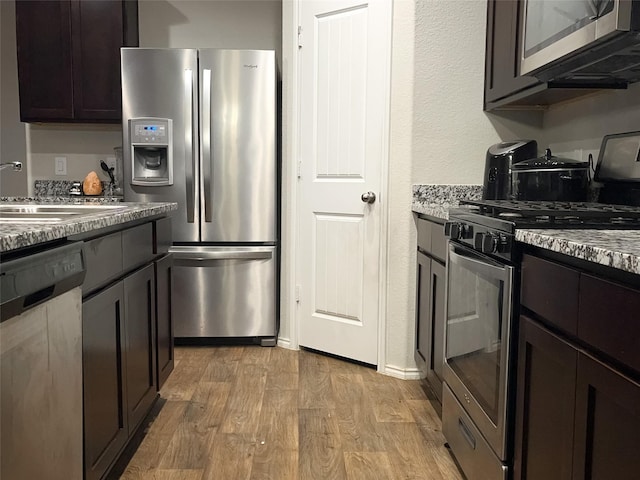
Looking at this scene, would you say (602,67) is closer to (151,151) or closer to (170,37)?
(151,151)

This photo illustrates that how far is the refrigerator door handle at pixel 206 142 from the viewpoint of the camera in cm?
337

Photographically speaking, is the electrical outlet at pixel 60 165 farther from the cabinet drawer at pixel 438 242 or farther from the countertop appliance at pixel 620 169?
the countertop appliance at pixel 620 169

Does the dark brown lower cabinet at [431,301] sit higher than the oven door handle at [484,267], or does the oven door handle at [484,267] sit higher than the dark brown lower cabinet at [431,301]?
the oven door handle at [484,267]

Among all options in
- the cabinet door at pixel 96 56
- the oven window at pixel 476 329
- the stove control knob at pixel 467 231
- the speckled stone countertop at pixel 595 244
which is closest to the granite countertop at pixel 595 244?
the speckled stone countertop at pixel 595 244

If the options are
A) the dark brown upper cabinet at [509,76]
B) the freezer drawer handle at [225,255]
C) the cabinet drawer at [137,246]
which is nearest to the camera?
the cabinet drawer at [137,246]

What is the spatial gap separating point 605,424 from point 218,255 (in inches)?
105

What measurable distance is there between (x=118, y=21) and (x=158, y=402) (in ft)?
7.69

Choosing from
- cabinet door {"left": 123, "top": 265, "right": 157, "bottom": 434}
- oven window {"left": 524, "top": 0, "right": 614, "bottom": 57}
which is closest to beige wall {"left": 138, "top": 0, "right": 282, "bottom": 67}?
oven window {"left": 524, "top": 0, "right": 614, "bottom": 57}

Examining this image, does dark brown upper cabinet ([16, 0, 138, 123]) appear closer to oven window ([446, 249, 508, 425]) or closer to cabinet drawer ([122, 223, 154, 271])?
cabinet drawer ([122, 223, 154, 271])

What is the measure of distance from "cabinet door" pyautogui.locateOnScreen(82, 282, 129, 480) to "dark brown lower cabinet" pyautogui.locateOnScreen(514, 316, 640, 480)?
111cm

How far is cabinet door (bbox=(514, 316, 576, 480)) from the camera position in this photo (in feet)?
3.89

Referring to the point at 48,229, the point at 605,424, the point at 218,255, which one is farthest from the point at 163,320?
the point at 605,424

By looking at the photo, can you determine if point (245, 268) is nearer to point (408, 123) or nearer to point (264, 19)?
point (408, 123)

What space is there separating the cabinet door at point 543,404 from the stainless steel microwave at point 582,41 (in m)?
0.87
